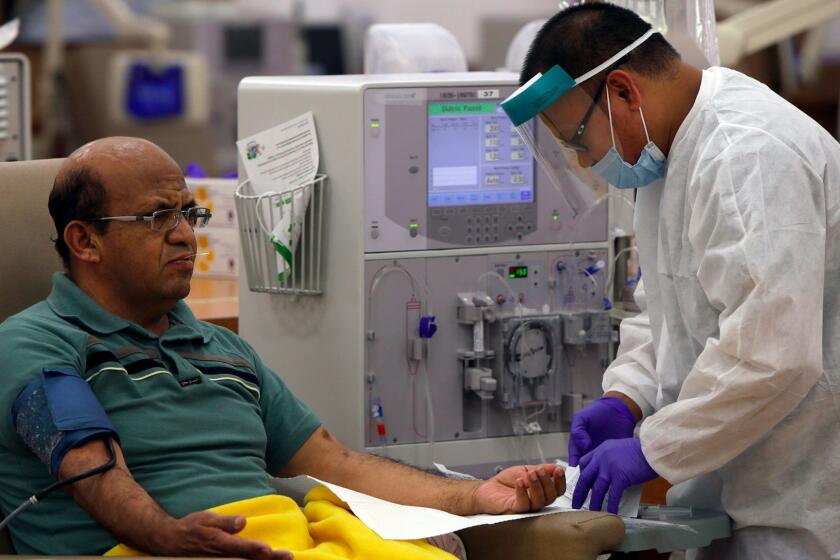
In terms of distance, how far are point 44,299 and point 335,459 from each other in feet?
1.90

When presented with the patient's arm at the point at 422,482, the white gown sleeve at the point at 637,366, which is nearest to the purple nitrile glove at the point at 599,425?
the white gown sleeve at the point at 637,366

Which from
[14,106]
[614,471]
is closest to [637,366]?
[614,471]

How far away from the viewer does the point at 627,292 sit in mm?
3010

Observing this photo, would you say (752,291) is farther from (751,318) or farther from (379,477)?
(379,477)

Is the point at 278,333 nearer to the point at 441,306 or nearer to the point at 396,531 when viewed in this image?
the point at 441,306

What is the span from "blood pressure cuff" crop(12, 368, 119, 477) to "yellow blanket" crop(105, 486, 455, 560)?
17 centimetres

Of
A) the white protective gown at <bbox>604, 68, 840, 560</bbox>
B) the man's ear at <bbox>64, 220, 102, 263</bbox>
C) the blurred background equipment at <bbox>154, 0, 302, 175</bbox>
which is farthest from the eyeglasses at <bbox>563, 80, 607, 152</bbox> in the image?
the blurred background equipment at <bbox>154, 0, 302, 175</bbox>

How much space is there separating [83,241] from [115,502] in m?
0.49

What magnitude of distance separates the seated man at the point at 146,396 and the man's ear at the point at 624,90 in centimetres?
59

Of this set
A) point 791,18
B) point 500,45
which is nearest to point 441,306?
point 791,18

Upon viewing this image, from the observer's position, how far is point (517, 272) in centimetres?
275

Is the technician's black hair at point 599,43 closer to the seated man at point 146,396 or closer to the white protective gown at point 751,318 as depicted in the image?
the white protective gown at point 751,318

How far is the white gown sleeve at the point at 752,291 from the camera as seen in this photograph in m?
1.93

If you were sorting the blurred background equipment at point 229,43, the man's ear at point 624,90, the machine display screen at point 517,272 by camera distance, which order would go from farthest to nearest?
the blurred background equipment at point 229,43, the machine display screen at point 517,272, the man's ear at point 624,90
